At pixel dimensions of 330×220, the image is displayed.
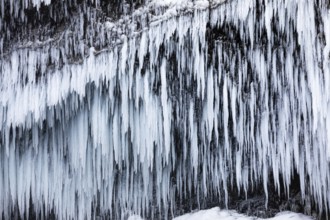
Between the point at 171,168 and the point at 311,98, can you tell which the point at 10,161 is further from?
the point at 311,98

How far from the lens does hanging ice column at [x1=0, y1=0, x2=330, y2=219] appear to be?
14.1ft

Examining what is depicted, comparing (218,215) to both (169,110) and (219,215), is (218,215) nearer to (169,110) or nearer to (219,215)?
(219,215)

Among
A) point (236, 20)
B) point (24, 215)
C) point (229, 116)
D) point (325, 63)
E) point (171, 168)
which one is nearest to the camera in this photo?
point (325, 63)

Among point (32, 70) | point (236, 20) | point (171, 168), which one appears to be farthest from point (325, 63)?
point (32, 70)

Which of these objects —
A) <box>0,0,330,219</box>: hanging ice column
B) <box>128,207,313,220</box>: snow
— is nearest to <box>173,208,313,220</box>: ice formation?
<box>128,207,313,220</box>: snow

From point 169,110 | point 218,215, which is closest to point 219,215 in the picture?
point 218,215

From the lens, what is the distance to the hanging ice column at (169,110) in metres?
4.29

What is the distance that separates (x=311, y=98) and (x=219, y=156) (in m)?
1.29

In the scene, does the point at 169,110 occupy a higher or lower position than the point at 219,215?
higher

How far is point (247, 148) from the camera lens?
193 inches

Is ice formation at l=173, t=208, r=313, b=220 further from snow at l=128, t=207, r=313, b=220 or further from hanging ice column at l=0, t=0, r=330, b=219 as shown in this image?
hanging ice column at l=0, t=0, r=330, b=219

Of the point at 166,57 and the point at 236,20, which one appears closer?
the point at 236,20

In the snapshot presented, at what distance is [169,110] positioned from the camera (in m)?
4.86

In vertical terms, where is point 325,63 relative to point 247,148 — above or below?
above
